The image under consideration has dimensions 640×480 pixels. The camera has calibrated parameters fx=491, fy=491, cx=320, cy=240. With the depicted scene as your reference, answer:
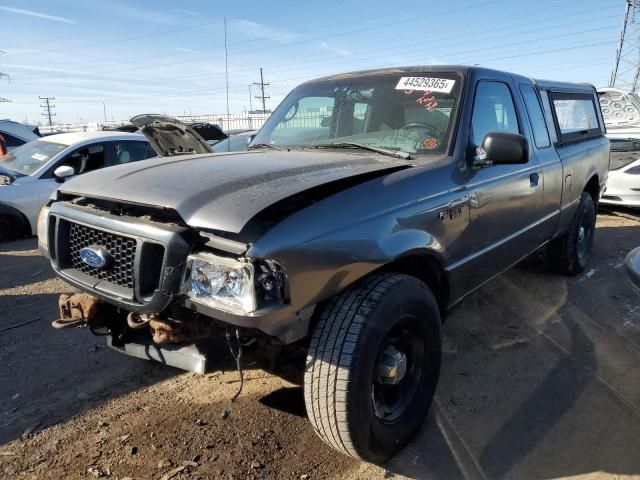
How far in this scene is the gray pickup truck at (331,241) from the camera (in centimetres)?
193

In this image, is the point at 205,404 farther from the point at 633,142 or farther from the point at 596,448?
the point at 633,142

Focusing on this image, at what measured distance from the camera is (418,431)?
263 cm

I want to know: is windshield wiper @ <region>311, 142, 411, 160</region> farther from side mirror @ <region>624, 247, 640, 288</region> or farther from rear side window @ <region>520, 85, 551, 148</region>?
rear side window @ <region>520, 85, 551, 148</region>

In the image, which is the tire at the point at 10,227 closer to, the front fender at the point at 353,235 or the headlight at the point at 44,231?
the headlight at the point at 44,231

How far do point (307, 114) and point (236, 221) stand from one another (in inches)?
79.7

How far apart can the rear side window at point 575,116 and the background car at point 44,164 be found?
566cm

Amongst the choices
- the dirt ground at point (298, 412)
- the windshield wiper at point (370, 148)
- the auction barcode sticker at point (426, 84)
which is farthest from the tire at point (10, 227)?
the auction barcode sticker at point (426, 84)

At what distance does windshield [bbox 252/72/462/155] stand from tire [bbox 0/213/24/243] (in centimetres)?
471

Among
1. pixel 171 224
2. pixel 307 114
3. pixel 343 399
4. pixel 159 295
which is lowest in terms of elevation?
pixel 343 399

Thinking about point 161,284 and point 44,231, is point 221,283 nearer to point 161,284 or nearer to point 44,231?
point 161,284

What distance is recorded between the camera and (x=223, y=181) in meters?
2.24

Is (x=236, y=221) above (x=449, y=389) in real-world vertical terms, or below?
above

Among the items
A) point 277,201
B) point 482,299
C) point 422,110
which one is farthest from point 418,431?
point 482,299

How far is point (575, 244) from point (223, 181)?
4.14 metres
